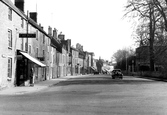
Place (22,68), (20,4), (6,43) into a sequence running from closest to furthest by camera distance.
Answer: (6,43), (22,68), (20,4)

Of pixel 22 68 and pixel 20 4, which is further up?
pixel 20 4

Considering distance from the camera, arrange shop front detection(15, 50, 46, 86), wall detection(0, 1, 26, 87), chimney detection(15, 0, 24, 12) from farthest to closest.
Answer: chimney detection(15, 0, 24, 12)
shop front detection(15, 50, 46, 86)
wall detection(0, 1, 26, 87)

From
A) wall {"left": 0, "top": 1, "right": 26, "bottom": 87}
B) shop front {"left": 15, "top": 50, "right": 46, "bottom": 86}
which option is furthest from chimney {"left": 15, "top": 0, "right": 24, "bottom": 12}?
shop front {"left": 15, "top": 50, "right": 46, "bottom": 86}

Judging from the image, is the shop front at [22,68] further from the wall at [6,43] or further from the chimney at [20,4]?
the chimney at [20,4]

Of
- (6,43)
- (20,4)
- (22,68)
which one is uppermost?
(20,4)

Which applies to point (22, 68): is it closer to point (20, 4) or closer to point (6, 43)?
point (6, 43)

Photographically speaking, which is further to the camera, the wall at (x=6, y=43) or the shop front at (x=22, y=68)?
the shop front at (x=22, y=68)

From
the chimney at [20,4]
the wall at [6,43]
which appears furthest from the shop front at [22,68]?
the chimney at [20,4]

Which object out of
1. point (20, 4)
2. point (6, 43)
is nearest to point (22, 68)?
point (6, 43)

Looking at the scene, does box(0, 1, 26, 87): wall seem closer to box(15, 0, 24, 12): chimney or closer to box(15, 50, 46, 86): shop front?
box(15, 50, 46, 86): shop front

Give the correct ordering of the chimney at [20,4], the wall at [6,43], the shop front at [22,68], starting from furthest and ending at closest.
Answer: the chimney at [20,4], the shop front at [22,68], the wall at [6,43]

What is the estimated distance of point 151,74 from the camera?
5303 centimetres

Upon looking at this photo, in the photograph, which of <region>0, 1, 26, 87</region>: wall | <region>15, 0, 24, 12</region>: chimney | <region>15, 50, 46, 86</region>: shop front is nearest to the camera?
<region>0, 1, 26, 87</region>: wall

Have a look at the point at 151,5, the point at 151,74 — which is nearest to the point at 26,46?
the point at 151,5
